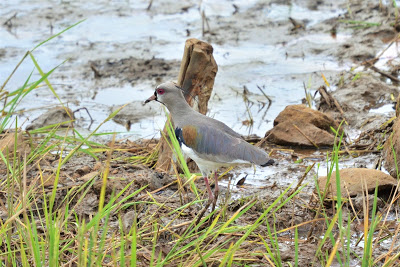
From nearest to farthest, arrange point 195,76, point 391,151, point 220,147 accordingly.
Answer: point 220,147 < point 391,151 < point 195,76

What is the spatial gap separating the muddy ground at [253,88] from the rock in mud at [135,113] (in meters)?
0.02

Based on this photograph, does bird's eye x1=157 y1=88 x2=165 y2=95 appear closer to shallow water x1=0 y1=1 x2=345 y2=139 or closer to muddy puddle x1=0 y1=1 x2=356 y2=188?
muddy puddle x1=0 y1=1 x2=356 y2=188

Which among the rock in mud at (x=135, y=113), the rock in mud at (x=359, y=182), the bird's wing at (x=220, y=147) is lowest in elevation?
the rock in mud at (x=135, y=113)

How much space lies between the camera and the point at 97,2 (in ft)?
41.9

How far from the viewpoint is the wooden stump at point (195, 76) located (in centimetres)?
577

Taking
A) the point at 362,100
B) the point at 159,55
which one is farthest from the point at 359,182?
the point at 159,55

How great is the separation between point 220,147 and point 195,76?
1.09 meters

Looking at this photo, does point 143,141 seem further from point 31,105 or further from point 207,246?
point 207,246

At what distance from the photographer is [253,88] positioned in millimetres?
8914

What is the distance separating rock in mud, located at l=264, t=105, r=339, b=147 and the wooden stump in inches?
39.1

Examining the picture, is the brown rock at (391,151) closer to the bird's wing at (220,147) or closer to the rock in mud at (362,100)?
the bird's wing at (220,147)

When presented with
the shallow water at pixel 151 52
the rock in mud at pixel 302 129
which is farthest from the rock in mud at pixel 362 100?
the shallow water at pixel 151 52

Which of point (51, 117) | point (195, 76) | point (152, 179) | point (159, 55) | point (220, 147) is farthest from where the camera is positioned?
point (159, 55)

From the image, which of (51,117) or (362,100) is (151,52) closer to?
(51,117)
